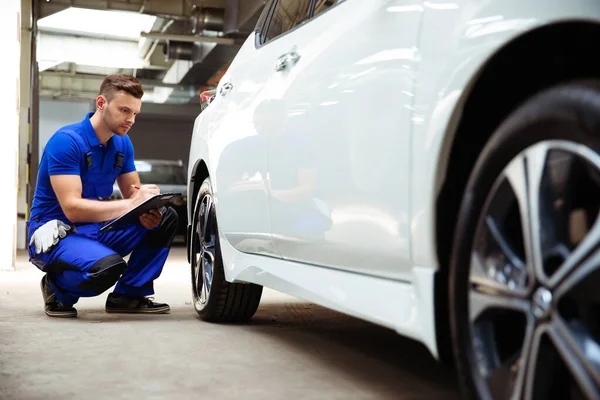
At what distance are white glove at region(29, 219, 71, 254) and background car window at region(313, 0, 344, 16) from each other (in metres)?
1.81

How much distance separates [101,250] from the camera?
3.58m

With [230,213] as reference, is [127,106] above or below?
above

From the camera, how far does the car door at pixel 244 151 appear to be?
2615mm

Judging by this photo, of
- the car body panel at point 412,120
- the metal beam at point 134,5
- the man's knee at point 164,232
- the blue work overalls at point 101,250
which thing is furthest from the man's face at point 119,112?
the metal beam at point 134,5

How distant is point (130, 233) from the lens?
3.79 meters

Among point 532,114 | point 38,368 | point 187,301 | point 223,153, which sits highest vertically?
point 532,114

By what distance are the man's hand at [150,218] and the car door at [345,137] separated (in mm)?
1343

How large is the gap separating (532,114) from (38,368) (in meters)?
1.80

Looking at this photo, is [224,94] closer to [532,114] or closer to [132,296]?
[132,296]

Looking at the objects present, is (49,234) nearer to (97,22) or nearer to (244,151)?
(244,151)

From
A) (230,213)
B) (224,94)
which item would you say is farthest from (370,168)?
(224,94)

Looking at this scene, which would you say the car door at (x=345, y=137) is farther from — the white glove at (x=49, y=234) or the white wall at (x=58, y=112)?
the white wall at (x=58, y=112)

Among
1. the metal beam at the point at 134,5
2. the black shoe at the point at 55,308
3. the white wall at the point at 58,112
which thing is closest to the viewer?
the black shoe at the point at 55,308

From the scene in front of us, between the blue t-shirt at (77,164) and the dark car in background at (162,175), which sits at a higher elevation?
the blue t-shirt at (77,164)
